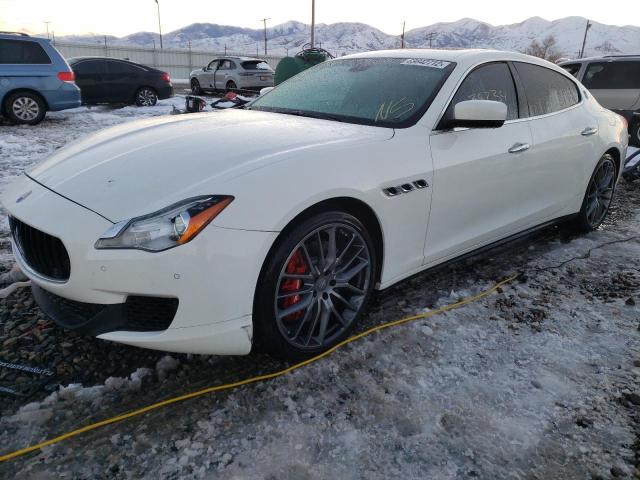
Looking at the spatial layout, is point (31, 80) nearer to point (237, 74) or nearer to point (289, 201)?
point (289, 201)

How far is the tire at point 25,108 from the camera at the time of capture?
8633 mm

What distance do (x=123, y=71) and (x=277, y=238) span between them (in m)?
11.6

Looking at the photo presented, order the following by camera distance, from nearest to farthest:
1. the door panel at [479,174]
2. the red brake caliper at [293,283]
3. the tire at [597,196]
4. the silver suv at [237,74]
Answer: the red brake caliper at [293,283] < the door panel at [479,174] < the tire at [597,196] < the silver suv at [237,74]

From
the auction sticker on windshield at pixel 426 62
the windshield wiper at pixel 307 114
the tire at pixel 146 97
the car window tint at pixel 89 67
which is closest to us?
the windshield wiper at pixel 307 114

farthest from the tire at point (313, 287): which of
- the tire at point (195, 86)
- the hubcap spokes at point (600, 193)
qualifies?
the tire at point (195, 86)

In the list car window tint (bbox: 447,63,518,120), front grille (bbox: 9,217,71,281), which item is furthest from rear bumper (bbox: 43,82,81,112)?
car window tint (bbox: 447,63,518,120)

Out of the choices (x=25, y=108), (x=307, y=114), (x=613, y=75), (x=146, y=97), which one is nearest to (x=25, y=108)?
(x=25, y=108)

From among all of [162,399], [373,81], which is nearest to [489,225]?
[373,81]

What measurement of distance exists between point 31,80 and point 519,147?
28.7 feet

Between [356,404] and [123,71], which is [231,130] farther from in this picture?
[123,71]

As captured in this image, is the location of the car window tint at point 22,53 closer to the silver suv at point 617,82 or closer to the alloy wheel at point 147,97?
the alloy wheel at point 147,97

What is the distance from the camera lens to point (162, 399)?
2.14 meters

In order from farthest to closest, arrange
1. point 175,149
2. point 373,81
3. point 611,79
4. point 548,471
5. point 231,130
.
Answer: point 611,79 < point 373,81 < point 231,130 < point 175,149 < point 548,471

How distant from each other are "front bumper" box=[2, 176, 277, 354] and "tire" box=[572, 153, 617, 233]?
10.7 feet
